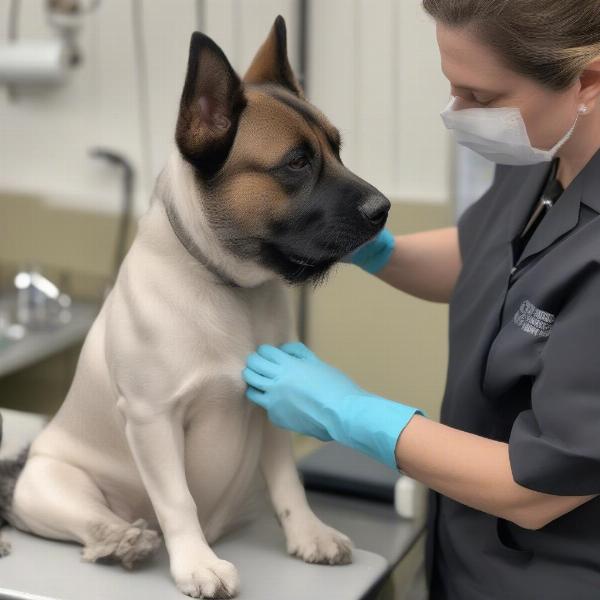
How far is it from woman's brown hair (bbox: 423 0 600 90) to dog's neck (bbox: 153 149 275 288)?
34 centimetres

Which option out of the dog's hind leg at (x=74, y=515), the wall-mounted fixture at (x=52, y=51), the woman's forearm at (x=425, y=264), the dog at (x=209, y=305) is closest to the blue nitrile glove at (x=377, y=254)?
the woman's forearm at (x=425, y=264)

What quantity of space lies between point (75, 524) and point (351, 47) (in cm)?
114

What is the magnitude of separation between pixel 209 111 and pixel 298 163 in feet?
0.36

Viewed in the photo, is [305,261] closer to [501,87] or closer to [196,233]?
[196,233]

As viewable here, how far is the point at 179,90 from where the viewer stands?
2.13m

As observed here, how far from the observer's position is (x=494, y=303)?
1.16 m

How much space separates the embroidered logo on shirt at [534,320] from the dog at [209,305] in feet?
0.62

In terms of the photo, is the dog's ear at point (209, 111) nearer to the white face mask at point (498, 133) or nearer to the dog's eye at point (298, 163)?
the dog's eye at point (298, 163)

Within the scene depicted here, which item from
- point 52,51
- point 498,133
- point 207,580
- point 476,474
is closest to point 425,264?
point 498,133

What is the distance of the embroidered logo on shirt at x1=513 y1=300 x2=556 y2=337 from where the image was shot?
1040 millimetres

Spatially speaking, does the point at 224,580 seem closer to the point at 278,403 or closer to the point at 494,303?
the point at 278,403

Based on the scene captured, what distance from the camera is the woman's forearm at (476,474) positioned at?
1017 mm

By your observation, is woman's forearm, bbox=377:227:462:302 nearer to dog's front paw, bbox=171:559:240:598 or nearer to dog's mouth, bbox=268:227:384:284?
dog's mouth, bbox=268:227:384:284

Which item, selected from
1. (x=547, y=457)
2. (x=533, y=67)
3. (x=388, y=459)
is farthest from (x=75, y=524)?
(x=533, y=67)
